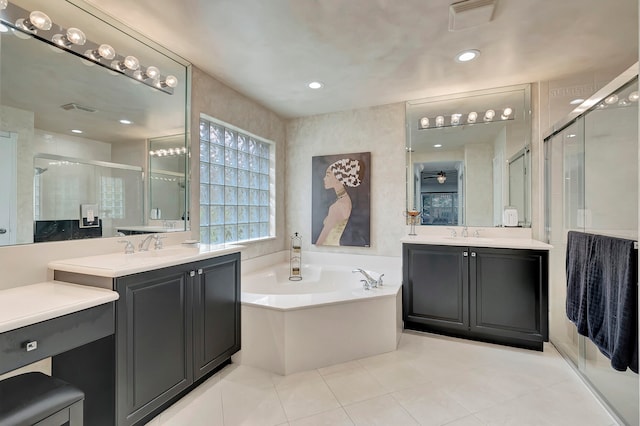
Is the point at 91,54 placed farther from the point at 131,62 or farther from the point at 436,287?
the point at 436,287

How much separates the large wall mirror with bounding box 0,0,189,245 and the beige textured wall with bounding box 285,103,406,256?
1865mm

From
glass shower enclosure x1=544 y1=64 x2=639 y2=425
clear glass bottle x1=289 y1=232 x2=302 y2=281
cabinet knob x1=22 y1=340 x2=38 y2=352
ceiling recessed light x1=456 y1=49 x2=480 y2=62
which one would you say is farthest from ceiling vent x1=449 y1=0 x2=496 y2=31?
clear glass bottle x1=289 y1=232 x2=302 y2=281

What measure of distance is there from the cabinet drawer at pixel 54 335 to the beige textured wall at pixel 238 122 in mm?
1306

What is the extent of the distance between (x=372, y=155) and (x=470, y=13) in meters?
1.91

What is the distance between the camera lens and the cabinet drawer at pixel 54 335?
42.2 inches

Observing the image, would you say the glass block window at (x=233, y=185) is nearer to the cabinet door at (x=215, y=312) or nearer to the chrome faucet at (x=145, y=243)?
the chrome faucet at (x=145, y=243)

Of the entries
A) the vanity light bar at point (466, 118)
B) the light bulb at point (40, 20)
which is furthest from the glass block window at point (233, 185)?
the vanity light bar at point (466, 118)

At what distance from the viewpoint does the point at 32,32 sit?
63.9 inches

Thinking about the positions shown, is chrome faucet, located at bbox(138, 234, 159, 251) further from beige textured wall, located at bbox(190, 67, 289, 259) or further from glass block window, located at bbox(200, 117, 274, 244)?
glass block window, located at bbox(200, 117, 274, 244)

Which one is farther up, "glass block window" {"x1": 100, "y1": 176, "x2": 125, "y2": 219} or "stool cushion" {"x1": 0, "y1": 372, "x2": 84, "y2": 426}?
"glass block window" {"x1": 100, "y1": 176, "x2": 125, "y2": 219}

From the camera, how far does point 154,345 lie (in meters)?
1.65

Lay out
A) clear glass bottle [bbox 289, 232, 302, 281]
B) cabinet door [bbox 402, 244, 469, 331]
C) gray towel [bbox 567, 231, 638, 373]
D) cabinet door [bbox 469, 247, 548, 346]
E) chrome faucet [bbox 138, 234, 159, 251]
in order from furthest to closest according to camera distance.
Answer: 1. clear glass bottle [bbox 289, 232, 302, 281]
2. cabinet door [bbox 402, 244, 469, 331]
3. cabinet door [bbox 469, 247, 548, 346]
4. chrome faucet [bbox 138, 234, 159, 251]
5. gray towel [bbox 567, 231, 638, 373]

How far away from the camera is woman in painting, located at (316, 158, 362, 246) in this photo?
3.75m

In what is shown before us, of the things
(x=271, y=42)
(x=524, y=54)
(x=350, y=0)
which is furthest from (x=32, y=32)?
(x=524, y=54)
